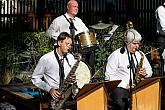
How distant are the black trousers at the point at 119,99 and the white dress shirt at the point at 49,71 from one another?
0.88m

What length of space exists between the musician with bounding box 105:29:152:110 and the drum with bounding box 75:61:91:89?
622 mm

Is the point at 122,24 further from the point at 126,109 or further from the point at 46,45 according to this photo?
the point at 126,109

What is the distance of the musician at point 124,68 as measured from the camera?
25.6 ft

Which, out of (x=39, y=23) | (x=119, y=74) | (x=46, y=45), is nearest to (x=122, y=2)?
(x=39, y=23)

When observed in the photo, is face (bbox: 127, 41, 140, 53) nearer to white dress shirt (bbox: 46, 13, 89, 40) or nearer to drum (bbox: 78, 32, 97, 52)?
drum (bbox: 78, 32, 97, 52)

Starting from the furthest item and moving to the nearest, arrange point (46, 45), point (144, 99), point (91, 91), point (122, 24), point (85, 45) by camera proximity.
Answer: point (122, 24) < point (46, 45) < point (85, 45) < point (144, 99) < point (91, 91)

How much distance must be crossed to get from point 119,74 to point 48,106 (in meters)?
1.33

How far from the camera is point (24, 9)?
1631 cm

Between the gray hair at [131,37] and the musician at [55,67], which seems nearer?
the musician at [55,67]

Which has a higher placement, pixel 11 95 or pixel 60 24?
pixel 60 24

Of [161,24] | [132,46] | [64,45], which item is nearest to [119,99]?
[132,46]

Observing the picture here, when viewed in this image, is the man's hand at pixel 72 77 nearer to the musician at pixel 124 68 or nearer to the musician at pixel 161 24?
the musician at pixel 124 68

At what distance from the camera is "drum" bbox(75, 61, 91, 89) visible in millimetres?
7191

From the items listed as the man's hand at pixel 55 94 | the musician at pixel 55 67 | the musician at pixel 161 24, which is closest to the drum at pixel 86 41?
the musician at pixel 161 24
